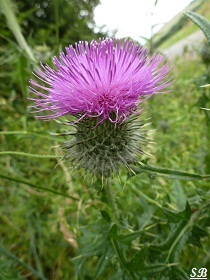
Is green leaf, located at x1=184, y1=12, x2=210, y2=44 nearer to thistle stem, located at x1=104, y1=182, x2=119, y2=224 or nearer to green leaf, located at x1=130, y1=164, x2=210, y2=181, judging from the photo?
green leaf, located at x1=130, y1=164, x2=210, y2=181

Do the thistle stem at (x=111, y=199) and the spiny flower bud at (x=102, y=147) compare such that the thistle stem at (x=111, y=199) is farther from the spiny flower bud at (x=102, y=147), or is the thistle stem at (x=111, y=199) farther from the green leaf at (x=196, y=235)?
the green leaf at (x=196, y=235)

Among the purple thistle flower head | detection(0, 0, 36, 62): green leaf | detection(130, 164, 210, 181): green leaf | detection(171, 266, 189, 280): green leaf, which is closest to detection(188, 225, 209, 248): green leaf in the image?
detection(171, 266, 189, 280): green leaf

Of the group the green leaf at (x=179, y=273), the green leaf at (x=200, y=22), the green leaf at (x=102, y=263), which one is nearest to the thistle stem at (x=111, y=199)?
the green leaf at (x=102, y=263)

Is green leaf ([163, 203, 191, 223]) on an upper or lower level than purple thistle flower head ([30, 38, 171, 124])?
lower

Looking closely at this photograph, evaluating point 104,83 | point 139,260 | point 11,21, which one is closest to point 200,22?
point 104,83

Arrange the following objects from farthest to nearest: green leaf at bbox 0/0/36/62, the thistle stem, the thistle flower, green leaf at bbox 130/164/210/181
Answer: green leaf at bbox 0/0/36/62 → the thistle stem → the thistle flower → green leaf at bbox 130/164/210/181
